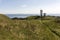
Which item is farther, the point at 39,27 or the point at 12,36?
the point at 39,27

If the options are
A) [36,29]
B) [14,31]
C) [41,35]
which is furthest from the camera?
[36,29]

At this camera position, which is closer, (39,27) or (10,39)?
(10,39)

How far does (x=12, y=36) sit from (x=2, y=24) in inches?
97.0

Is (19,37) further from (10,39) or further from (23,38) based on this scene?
(10,39)

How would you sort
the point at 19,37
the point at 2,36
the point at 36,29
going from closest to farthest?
the point at 2,36 < the point at 19,37 < the point at 36,29

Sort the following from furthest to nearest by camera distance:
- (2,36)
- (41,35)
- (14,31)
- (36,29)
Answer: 1. (36,29)
2. (41,35)
3. (14,31)
4. (2,36)

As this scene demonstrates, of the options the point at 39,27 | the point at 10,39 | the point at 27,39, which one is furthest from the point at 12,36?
the point at 39,27

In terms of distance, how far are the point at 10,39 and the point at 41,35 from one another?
5.88 meters

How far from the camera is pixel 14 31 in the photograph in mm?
16016

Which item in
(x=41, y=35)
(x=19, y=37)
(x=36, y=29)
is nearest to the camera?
(x=19, y=37)

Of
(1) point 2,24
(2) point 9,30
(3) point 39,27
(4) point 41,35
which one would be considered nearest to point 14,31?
(2) point 9,30

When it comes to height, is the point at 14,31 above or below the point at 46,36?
above

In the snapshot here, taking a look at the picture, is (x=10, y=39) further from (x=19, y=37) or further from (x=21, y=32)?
(x=21, y=32)

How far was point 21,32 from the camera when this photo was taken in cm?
1645
